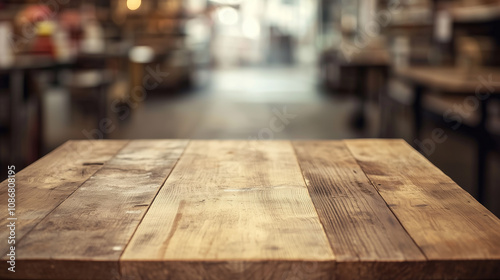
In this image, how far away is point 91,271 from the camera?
2.49 ft

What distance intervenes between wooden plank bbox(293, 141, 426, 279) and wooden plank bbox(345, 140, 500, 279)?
0.02 meters

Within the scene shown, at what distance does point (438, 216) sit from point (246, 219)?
0.32 metres

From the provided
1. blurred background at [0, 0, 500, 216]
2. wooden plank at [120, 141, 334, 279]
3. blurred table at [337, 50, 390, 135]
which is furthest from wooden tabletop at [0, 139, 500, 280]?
blurred table at [337, 50, 390, 135]

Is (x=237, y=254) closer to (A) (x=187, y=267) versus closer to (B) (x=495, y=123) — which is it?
(A) (x=187, y=267)

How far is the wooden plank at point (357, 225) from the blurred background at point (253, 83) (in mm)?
1623

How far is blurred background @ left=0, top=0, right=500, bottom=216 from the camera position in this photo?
3344mm

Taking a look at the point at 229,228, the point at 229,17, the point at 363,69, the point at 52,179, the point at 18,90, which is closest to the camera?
the point at 229,228

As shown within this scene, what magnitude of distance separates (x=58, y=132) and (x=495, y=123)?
11.3 ft

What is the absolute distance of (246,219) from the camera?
35.9 inches

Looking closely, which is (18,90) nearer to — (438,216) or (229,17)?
(438,216)

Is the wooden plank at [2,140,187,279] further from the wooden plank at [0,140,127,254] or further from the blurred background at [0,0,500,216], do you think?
the blurred background at [0,0,500,216]

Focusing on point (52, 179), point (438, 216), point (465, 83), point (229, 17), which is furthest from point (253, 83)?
point (438, 216)

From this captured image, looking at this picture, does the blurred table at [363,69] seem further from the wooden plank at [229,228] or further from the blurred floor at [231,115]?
the wooden plank at [229,228]

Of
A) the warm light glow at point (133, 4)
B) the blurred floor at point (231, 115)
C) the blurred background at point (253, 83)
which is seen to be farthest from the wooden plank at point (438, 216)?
the warm light glow at point (133, 4)
